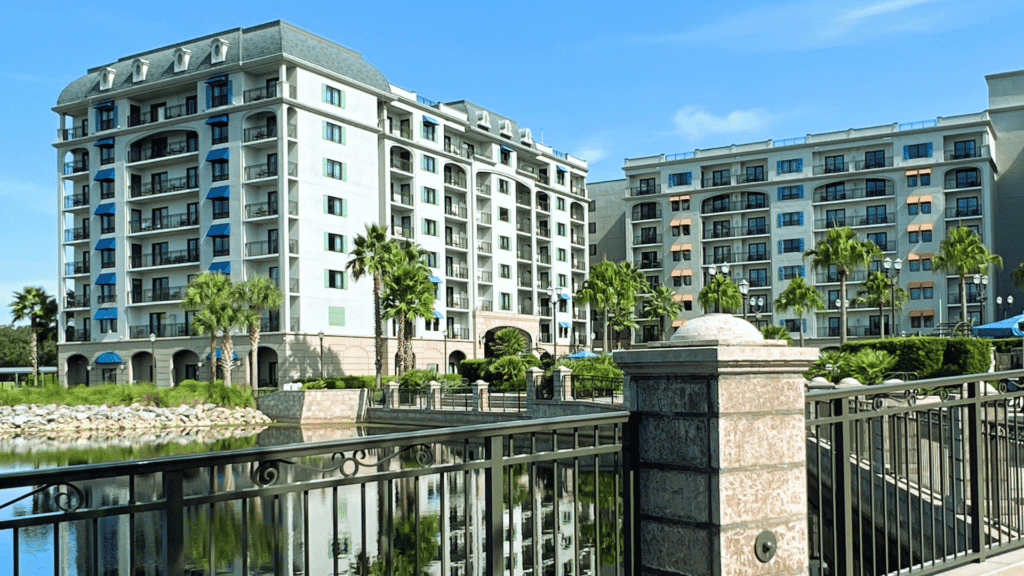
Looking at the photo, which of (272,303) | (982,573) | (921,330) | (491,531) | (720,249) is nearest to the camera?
(491,531)

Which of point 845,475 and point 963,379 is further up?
point 963,379

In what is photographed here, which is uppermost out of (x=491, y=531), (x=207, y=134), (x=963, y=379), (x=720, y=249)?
(x=207, y=134)

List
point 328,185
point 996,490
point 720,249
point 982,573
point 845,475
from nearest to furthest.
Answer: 1. point 845,475
2. point 982,573
3. point 996,490
4. point 328,185
5. point 720,249

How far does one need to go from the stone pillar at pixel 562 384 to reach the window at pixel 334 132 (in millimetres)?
26921

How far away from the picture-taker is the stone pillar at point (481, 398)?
38.9 meters

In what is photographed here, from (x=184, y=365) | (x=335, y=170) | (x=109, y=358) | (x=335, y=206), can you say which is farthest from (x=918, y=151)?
(x=109, y=358)

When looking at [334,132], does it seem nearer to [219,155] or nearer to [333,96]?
[333,96]

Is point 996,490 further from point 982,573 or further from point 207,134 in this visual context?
point 207,134

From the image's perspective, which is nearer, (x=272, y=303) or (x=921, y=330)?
(x=272, y=303)

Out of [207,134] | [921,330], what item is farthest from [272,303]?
[921,330]

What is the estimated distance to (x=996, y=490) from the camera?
7.58 metres

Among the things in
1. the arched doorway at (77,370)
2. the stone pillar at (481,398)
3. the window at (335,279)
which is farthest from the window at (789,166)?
the arched doorway at (77,370)

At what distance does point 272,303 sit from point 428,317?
911 cm

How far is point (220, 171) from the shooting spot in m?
55.3
